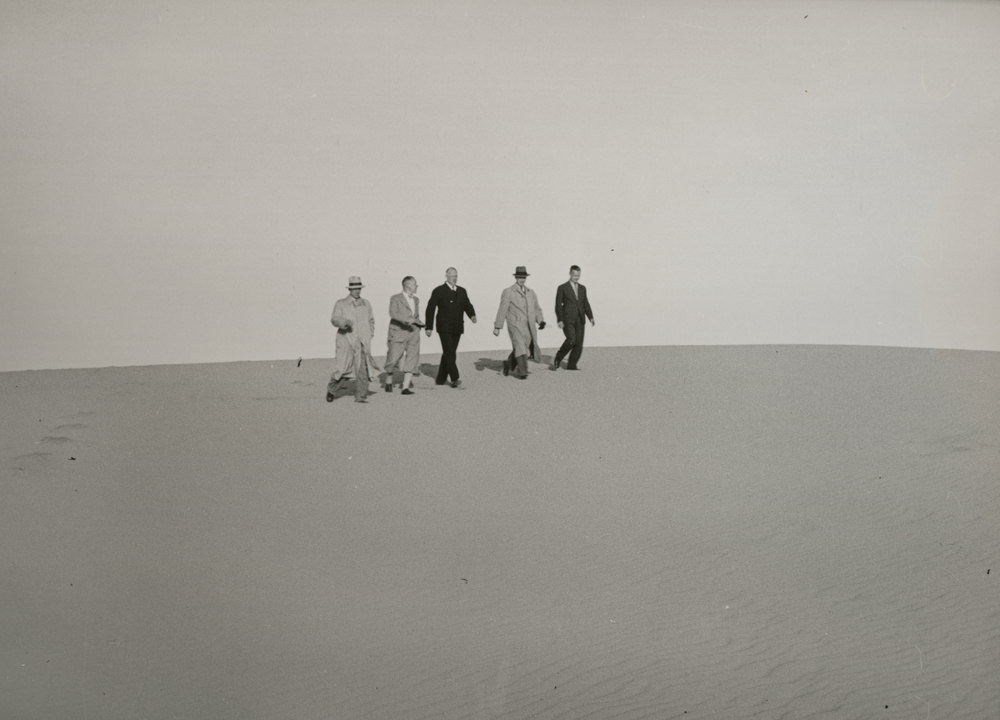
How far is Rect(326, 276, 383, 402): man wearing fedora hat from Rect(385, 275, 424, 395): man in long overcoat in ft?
2.67

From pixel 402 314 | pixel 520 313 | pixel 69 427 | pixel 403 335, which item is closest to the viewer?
Answer: pixel 69 427

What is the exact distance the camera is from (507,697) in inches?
281

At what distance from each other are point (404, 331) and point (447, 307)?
71 centimetres

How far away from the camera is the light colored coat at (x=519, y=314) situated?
58.5 ft

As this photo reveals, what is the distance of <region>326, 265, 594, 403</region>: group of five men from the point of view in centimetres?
1492

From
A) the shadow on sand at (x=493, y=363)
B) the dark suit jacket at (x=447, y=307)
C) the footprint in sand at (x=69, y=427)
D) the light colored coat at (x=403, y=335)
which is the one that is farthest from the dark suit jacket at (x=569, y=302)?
the footprint in sand at (x=69, y=427)

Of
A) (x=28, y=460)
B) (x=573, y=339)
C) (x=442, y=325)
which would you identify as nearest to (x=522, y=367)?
(x=573, y=339)

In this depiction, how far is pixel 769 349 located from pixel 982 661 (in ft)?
58.1

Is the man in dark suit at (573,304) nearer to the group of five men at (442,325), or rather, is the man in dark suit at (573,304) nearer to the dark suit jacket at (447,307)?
the group of five men at (442,325)

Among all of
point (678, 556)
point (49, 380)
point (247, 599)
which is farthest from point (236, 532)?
point (49, 380)

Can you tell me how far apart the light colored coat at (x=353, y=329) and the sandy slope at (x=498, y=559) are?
0.90 meters

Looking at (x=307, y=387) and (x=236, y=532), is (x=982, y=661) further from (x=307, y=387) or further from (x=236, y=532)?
(x=307, y=387)

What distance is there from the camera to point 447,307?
1616 centimetres

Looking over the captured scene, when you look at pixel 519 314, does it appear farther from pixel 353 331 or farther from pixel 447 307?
pixel 353 331
